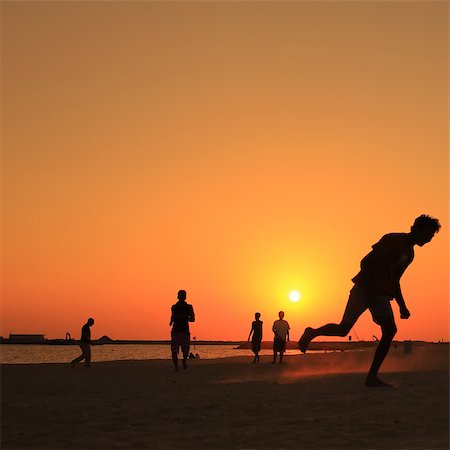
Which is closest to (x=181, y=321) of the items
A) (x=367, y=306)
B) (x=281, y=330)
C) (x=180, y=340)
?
(x=180, y=340)

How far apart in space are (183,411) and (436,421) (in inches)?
124

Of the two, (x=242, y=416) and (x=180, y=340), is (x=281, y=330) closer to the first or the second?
(x=180, y=340)

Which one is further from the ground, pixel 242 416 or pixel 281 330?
pixel 281 330

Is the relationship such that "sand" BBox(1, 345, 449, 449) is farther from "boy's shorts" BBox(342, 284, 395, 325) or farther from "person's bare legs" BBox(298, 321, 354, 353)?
"boy's shorts" BBox(342, 284, 395, 325)

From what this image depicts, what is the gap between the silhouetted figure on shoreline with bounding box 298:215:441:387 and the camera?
35.4 feet

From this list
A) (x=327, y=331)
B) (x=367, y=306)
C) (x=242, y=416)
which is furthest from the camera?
(x=327, y=331)

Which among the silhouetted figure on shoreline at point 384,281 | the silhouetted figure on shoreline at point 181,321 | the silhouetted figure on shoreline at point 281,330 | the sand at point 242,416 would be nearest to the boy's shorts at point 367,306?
the silhouetted figure on shoreline at point 384,281

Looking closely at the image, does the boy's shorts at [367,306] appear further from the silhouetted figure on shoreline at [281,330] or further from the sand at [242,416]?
the silhouetted figure on shoreline at [281,330]

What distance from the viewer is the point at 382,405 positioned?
29.3ft

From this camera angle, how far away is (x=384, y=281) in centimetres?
1081

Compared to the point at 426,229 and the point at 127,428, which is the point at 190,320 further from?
the point at 127,428

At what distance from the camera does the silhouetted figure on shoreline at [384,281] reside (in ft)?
35.4

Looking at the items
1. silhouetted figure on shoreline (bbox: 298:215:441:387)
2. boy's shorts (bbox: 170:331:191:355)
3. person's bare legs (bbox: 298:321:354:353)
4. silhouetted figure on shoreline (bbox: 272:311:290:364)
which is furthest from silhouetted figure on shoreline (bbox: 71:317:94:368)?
silhouetted figure on shoreline (bbox: 298:215:441:387)

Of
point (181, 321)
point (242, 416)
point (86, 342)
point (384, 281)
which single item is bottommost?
point (242, 416)
